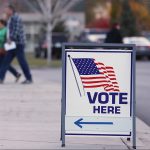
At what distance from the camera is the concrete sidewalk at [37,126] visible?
8.52 m

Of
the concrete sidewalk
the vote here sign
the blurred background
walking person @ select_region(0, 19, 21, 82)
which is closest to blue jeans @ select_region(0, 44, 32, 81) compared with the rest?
walking person @ select_region(0, 19, 21, 82)

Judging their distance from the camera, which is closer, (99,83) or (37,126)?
(99,83)

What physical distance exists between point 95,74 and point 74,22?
49233mm

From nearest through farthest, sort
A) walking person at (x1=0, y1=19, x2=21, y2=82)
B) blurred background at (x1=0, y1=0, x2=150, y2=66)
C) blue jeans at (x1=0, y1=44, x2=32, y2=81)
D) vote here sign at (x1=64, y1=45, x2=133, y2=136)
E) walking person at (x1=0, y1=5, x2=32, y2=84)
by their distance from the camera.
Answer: vote here sign at (x1=64, y1=45, x2=133, y2=136) < walking person at (x1=0, y1=5, x2=32, y2=84) < blue jeans at (x1=0, y1=44, x2=32, y2=81) < walking person at (x1=0, y1=19, x2=21, y2=82) < blurred background at (x1=0, y1=0, x2=150, y2=66)

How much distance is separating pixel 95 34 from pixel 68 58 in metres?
34.2

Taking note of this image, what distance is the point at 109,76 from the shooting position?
799 cm

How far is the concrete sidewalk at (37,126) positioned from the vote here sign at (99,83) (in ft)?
1.97

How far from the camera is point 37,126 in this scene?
1005cm

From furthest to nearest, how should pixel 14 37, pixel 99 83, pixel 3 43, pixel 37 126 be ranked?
1. pixel 3 43
2. pixel 14 37
3. pixel 37 126
4. pixel 99 83

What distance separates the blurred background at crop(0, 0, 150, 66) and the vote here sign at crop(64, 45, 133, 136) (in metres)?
→ 24.4

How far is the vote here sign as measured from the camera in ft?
26.1

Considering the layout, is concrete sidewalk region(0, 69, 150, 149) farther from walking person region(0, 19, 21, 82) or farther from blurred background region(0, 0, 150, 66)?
blurred background region(0, 0, 150, 66)

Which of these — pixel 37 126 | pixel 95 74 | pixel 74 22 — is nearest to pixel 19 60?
pixel 37 126

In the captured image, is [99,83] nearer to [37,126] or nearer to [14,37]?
[37,126]
